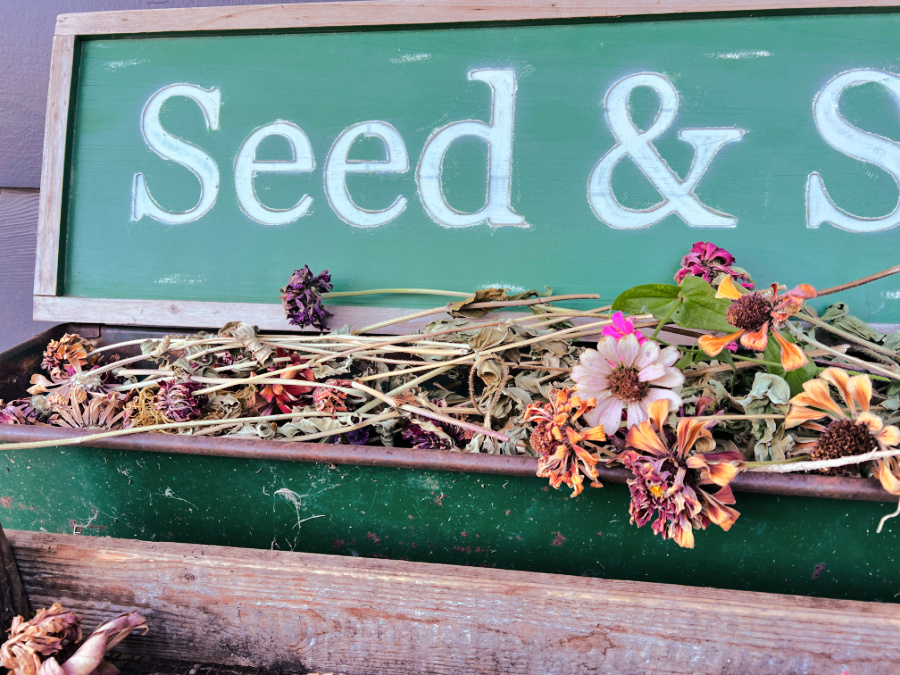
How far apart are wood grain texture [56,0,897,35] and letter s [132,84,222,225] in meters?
0.13

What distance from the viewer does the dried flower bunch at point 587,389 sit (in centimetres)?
54

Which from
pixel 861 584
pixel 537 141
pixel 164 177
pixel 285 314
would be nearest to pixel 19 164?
pixel 164 177

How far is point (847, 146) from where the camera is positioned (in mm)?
909

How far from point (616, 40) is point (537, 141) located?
0.22m

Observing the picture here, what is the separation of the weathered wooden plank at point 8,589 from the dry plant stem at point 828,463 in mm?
877

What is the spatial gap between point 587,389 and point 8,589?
0.75 m

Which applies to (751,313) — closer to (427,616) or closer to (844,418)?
(844,418)

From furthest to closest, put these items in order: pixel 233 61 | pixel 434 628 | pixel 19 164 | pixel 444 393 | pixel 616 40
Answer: pixel 19 164, pixel 233 61, pixel 616 40, pixel 444 393, pixel 434 628

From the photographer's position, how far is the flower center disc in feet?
1.85

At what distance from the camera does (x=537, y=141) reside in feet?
3.28

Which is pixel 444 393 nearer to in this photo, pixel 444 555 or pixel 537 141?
pixel 444 555

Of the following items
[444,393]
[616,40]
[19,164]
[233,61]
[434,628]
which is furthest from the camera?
[19,164]

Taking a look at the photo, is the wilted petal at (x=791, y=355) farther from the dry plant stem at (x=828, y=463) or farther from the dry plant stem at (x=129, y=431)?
the dry plant stem at (x=129, y=431)

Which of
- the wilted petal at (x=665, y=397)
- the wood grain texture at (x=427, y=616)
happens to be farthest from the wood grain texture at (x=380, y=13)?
the wood grain texture at (x=427, y=616)
